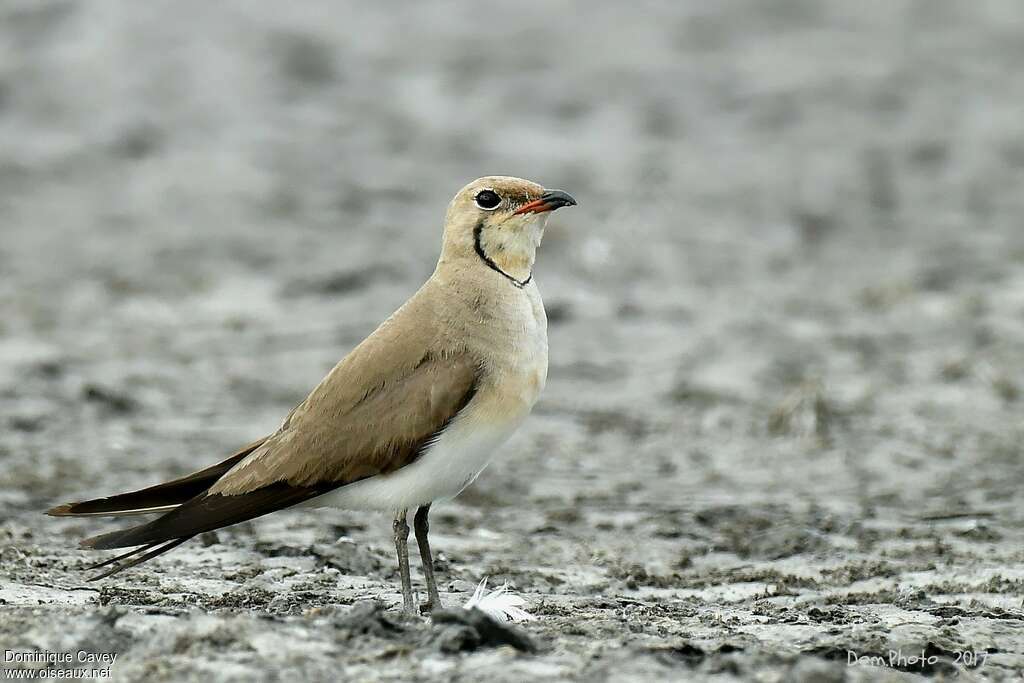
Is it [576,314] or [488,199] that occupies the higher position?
[488,199]

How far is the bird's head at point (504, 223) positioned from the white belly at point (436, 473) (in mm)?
639

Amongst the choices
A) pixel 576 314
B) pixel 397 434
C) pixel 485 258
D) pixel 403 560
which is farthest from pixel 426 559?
pixel 576 314

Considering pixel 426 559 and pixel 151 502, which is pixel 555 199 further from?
pixel 151 502

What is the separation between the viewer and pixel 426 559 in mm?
5145

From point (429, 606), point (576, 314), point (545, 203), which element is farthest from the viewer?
point (576, 314)

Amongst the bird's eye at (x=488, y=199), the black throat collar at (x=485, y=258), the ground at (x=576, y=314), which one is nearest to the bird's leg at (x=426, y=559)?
the ground at (x=576, y=314)

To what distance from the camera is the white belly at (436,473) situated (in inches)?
196

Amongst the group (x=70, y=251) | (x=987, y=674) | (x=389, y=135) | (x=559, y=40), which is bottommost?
(x=987, y=674)

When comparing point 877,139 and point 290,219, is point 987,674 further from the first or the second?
point 877,139

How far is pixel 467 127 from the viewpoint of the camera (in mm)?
13898

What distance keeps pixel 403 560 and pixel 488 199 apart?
1307 millimetres

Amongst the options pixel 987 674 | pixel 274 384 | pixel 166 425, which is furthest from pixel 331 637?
pixel 274 384

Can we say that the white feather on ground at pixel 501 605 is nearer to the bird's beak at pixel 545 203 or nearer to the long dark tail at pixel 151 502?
the long dark tail at pixel 151 502

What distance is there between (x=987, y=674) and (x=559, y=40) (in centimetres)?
1202
